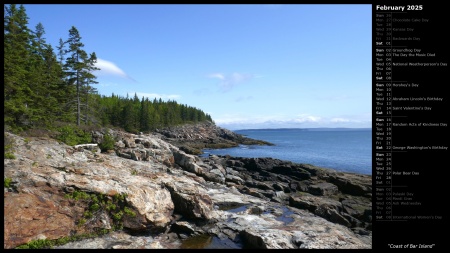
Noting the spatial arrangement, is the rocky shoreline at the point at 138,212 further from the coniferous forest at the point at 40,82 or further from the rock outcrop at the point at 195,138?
the rock outcrop at the point at 195,138

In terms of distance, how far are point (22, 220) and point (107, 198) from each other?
4.04 metres

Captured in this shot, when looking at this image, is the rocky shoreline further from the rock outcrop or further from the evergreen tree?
the rock outcrop

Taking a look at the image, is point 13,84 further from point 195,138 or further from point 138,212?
point 195,138

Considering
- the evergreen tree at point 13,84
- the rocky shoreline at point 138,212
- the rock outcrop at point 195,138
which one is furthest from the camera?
the rock outcrop at point 195,138

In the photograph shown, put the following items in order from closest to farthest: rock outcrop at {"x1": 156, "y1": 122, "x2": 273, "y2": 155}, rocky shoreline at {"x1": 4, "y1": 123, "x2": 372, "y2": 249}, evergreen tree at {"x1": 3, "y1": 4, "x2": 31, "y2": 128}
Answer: rocky shoreline at {"x1": 4, "y1": 123, "x2": 372, "y2": 249}
evergreen tree at {"x1": 3, "y1": 4, "x2": 31, "y2": 128}
rock outcrop at {"x1": 156, "y1": 122, "x2": 273, "y2": 155}

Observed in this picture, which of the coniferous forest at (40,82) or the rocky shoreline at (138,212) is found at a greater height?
the coniferous forest at (40,82)

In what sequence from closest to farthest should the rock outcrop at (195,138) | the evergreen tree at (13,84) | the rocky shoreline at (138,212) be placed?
the rocky shoreline at (138,212), the evergreen tree at (13,84), the rock outcrop at (195,138)

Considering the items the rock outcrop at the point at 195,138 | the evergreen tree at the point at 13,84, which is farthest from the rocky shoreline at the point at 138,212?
the rock outcrop at the point at 195,138

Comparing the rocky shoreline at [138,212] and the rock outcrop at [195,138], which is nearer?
the rocky shoreline at [138,212]

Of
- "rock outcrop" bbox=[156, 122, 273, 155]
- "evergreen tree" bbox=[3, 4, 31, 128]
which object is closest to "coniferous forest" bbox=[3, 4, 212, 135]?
"evergreen tree" bbox=[3, 4, 31, 128]

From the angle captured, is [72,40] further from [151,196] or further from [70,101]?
[151,196]

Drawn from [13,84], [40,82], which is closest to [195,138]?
[40,82]

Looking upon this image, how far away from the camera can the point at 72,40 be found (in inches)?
1497
